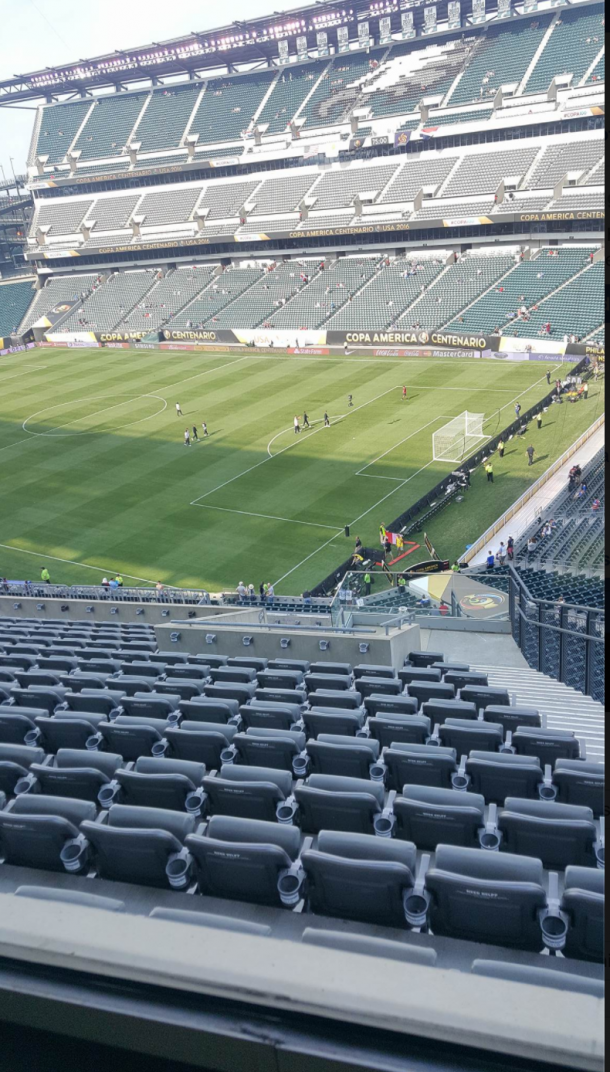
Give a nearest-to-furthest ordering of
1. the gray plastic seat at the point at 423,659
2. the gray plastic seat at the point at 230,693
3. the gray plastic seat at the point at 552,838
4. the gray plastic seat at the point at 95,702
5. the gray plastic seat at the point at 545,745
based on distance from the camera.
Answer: the gray plastic seat at the point at 552,838 < the gray plastic seat at the point at 545,745 < the gray plastic seat at the point at 95,702 < the gray plastic seat at the point at 230,693 < the gray plastic seat at the point at 423,659

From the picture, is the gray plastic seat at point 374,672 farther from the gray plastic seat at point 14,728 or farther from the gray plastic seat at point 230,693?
the gray plastic seat at point 14,728

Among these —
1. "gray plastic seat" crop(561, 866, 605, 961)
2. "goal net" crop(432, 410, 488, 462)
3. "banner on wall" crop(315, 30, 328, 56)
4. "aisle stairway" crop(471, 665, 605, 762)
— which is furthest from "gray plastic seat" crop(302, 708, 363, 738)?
"banner on wall" crop(315, 30, 328, 56)

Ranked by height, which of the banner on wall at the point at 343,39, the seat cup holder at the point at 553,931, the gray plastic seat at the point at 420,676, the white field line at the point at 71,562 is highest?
the banner on wall at the point at 343,39

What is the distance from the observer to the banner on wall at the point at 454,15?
7969 cm

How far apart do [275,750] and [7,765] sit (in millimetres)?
2193

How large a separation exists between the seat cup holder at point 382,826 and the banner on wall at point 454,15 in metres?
93.0

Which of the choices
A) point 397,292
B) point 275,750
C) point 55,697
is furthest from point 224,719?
point 397,292

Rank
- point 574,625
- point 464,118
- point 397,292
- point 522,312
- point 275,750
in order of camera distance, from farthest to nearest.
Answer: point 464,118, point 397,292, point 522,312, point 574,625, point 275,750

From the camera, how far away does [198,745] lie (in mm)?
7090

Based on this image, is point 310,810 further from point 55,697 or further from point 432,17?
point 432,17

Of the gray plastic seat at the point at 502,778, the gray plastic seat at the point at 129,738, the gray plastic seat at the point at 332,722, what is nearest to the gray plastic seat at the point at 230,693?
the gray plastic seat at the point at 332,722

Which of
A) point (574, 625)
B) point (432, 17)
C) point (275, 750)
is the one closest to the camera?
point (275, 750)

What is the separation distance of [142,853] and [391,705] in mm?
4523

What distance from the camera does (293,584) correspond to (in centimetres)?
3028
